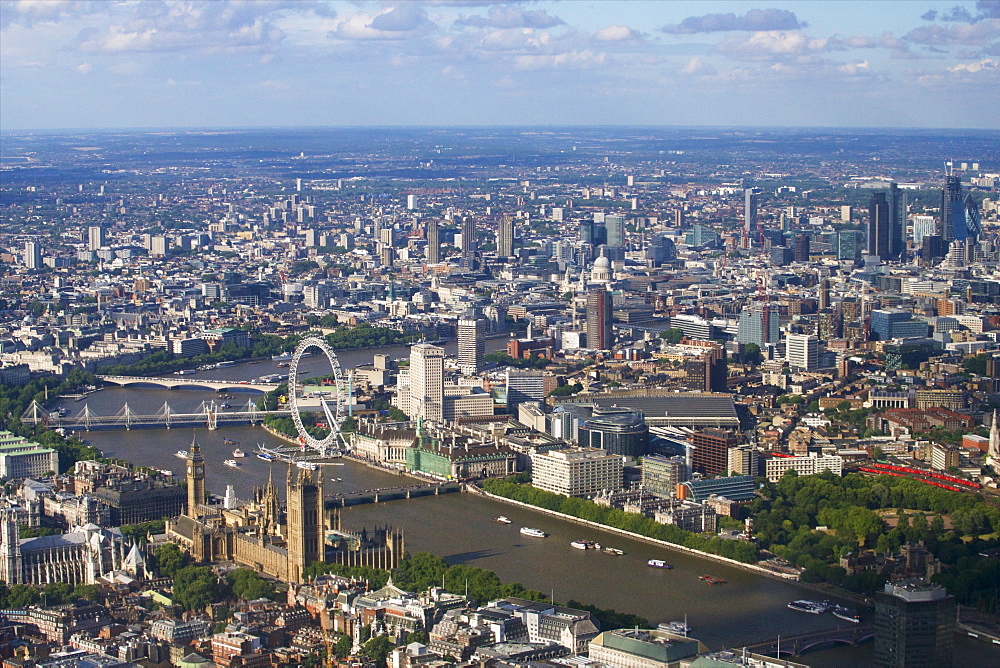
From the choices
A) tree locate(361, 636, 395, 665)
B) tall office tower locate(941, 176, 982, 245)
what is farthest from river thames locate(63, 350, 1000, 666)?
tall office tower locate(941, 176, 982, 245)

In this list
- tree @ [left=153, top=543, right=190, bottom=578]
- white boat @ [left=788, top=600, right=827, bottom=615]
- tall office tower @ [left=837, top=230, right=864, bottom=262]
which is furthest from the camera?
tall office tower @ [left=837, top=230, right=864, bottom=262]

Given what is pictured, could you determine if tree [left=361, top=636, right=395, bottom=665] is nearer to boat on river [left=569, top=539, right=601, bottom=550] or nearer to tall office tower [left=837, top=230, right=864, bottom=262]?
boat on river [left=569, top=539, right=601, bottom=550]

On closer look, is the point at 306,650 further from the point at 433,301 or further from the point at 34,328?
the point at 433,301

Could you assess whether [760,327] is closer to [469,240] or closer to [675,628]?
[675,628]

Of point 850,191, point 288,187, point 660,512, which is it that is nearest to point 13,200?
point 288,187

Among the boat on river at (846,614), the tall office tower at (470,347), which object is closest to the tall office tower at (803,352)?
the tall office tower at (470,347)

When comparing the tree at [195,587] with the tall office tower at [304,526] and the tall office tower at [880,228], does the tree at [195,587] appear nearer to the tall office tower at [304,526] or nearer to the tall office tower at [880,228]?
the tall office tower at [304,526]

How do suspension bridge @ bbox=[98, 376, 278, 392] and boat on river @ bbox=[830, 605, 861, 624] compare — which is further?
suspension bridge @ bbox=[98, 376, 278, 392]
